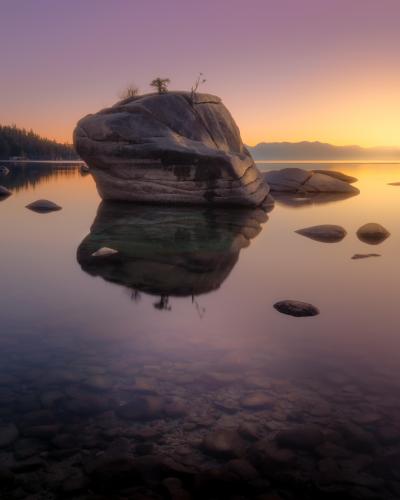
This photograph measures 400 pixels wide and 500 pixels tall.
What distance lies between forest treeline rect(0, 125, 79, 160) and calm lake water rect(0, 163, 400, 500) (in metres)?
132

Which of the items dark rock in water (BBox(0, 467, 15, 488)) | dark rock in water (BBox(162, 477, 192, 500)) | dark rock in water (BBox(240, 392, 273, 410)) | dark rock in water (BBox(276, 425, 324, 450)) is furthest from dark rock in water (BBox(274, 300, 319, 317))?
dark rock in water (BBox(0, 467, 15, 488))

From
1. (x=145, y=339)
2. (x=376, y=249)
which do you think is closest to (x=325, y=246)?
(x=376, y=249)

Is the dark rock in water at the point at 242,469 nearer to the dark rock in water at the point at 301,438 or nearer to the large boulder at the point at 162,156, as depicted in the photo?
the dark rock in water at the point at 301,438

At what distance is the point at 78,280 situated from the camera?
813cm

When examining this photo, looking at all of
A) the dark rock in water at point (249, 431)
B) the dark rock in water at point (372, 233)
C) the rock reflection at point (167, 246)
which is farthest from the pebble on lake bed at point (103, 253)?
the dark rock in water at point (372, 233)

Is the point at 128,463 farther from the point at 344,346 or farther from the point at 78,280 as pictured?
the point at 78,280

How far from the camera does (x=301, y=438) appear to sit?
3498mm

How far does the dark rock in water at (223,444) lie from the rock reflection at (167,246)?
10.8 ft

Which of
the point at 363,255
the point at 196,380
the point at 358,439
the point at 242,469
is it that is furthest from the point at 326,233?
the point at 242,469

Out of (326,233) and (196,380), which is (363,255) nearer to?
(326,233)

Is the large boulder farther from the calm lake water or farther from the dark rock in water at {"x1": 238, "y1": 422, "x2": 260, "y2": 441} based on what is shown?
the dark rock in water at {"x1": 238, "y1": 422, "x2": 260, "y2": 441}

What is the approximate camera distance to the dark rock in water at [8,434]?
3.34 meters

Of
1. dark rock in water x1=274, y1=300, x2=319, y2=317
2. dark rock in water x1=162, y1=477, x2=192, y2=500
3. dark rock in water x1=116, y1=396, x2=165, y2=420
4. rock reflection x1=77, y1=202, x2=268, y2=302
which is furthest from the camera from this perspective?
rock reflection x1=77, y1=202, x2=268, y2=302

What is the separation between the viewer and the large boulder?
19562 millimetres
